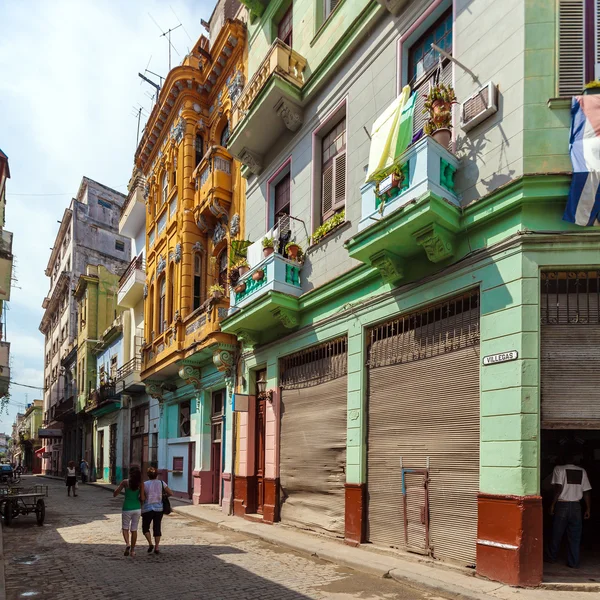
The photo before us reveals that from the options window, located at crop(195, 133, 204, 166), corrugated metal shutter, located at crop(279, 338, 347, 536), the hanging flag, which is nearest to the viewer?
the hanging flag

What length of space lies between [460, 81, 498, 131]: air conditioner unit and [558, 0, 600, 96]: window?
2.76 ft

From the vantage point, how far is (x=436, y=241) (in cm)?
855

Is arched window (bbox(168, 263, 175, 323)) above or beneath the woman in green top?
above

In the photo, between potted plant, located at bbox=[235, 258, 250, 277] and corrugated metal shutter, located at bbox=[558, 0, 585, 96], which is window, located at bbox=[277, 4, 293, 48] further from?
corrugated metal shutter, located at bbox=[558, 0, 585, 96]

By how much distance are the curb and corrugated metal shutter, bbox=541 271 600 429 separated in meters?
2.25

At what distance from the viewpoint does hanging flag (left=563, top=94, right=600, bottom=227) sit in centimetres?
714

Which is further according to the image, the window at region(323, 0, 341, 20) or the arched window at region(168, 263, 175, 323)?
the arched window at region(168, 263, 175, 323)

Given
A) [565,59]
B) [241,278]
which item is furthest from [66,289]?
[565,59]

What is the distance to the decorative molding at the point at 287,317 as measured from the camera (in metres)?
12.9

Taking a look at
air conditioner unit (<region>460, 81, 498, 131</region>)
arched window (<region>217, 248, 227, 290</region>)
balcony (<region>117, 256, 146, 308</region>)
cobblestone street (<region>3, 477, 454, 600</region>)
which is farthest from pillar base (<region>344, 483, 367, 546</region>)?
balcony (<region>117, 256, 146, 308</region>)

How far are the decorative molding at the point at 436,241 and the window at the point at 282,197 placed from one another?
246 inches

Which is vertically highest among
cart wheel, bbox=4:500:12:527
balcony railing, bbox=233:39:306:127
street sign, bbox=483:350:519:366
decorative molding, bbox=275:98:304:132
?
balcony railing, bbox=233:39:306:127

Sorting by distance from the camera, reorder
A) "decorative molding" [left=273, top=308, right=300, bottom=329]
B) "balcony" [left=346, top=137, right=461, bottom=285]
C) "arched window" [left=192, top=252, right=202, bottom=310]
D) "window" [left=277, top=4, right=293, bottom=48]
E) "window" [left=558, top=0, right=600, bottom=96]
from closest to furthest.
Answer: "window" [left=558, top=0, right=600, bottom=96], "balcony" [left=346, top=137, right=461, bottom=285], "decorative molding" [left=273, top=308, right=300, bottom=329], "window" [left=277, top=4, right=293, bottom=48], "arched window" [left=192, top=252, right=202, bottom=310]

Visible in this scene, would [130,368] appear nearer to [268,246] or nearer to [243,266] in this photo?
[243,266]
